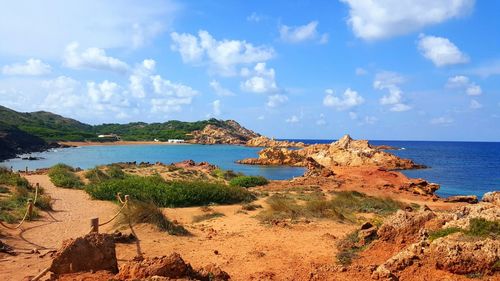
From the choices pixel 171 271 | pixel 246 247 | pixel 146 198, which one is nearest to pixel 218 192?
pixel 146 198

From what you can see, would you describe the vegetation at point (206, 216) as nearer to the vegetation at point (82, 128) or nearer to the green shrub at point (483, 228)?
the green shrub at point (483, 228)

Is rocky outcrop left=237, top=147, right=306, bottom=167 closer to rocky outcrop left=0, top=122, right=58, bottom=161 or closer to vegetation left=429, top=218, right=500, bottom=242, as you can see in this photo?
rocky outcrop left=0, top=122, right=58, bottom=161

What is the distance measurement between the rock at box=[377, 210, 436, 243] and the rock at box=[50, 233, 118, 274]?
659cm

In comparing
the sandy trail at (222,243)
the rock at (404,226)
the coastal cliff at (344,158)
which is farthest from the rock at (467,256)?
the coastal cliff at (344,158)

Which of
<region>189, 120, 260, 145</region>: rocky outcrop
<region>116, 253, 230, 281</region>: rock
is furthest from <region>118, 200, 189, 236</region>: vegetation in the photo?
<region>189, 120, 260, 145</region>: rocky outcrop

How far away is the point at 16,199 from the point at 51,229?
5.25 m

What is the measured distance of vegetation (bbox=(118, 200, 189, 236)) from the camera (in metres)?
13.5

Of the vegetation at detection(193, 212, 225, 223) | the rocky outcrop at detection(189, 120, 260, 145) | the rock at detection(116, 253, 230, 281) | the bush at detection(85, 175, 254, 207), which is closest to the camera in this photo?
the rock at detection(116, 253, 230, 281)

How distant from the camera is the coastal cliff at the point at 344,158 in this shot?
174ft

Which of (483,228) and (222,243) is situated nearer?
(483,228)

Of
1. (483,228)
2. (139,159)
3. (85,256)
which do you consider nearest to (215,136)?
(139,159)

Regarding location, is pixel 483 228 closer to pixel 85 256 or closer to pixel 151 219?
pixel 85 256

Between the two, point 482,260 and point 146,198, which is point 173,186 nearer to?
point 146,198

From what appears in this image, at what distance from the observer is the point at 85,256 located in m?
8.22
